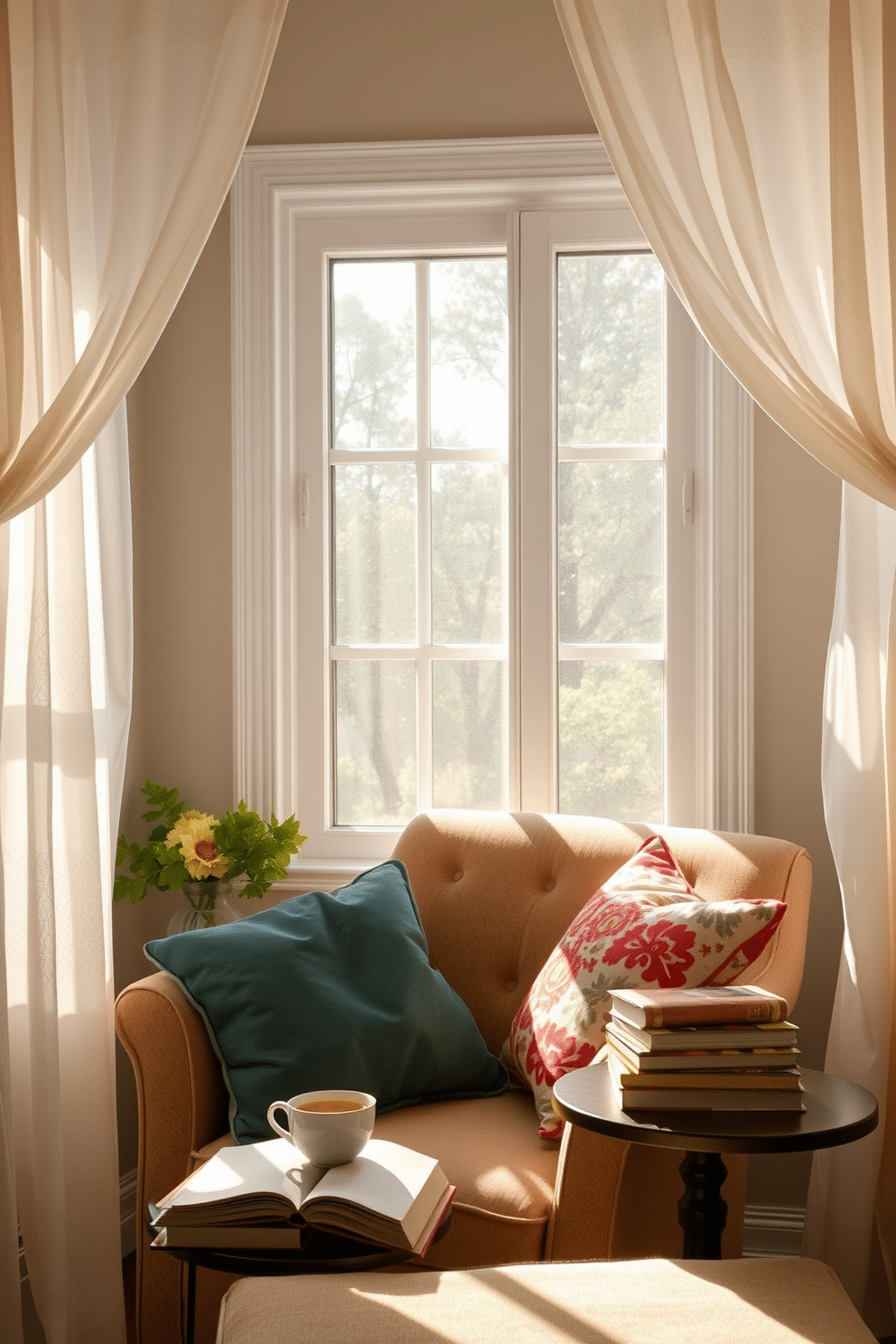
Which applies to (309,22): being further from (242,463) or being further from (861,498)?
(861,498)

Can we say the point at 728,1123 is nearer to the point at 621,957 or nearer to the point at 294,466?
the point at 621,957

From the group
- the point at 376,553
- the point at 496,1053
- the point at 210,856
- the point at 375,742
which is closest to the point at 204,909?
the point at 210,856

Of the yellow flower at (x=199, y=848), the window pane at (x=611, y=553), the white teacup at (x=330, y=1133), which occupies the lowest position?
the white teacup at (x=330, y=1133)

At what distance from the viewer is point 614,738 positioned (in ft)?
8.73

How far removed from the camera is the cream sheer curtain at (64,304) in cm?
197

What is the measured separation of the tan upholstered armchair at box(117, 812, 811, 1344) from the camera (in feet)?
5.46

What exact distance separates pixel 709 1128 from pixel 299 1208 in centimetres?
55

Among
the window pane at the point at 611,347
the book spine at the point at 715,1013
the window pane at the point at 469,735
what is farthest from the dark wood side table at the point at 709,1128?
the window pane at the point at 611,347

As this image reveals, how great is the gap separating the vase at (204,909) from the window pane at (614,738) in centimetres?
80

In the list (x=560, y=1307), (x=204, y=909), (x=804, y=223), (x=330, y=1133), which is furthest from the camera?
(x=204, y=909)

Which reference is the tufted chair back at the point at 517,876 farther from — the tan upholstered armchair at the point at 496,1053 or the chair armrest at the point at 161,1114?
the chair armrest at the point at 161,1114

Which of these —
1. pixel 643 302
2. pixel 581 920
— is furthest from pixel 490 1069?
pixel 643 302

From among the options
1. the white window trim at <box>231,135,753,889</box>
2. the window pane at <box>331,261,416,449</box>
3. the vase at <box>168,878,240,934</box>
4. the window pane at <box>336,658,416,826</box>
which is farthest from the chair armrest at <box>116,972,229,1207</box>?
the window pane at <box>331,261,416,449</box>

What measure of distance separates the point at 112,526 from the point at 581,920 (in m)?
1.15
